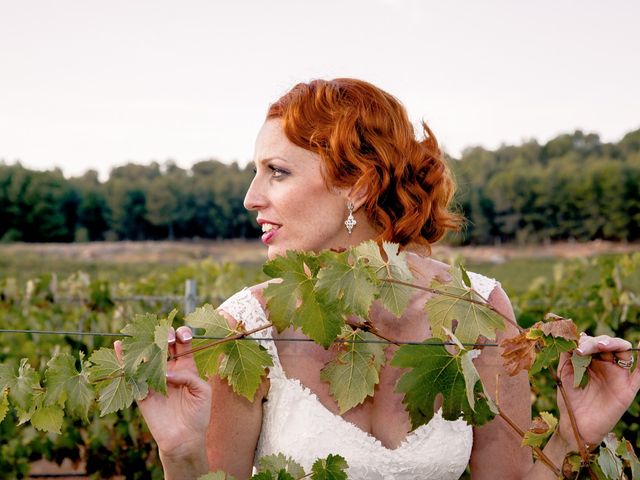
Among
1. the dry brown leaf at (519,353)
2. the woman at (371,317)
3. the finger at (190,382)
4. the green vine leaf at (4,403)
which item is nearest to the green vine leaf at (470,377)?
the dry brown leaf at (519,353)

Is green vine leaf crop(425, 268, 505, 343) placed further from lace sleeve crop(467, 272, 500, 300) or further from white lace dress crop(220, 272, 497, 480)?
lace sleeve crop(467, 272, 500, 300)

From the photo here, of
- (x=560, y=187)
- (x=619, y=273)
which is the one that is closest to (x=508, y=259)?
(x=560, y=187)

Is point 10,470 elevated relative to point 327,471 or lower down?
lower down

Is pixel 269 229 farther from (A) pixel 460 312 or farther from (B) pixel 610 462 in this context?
(B) pixel 610 462

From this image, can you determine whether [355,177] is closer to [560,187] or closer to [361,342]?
[361,342]

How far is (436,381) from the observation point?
1.29m

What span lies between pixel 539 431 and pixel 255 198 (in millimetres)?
934

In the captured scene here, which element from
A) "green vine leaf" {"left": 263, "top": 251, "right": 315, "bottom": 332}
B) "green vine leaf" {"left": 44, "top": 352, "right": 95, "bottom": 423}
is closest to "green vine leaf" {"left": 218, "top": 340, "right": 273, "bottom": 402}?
"green vine leaf" {"left": 263, "top": 251, "right": 315, "bottom": 332}

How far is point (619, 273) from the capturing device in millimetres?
5203

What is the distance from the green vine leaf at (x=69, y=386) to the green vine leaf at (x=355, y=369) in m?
0.51

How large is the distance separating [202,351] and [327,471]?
329mm

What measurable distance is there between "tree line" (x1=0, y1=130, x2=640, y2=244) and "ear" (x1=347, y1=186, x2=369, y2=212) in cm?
8800

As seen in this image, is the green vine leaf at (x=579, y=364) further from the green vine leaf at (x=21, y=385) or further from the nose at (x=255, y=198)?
the green vine leaf at (x=21, y=385)

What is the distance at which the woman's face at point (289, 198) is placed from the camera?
6.55ft
